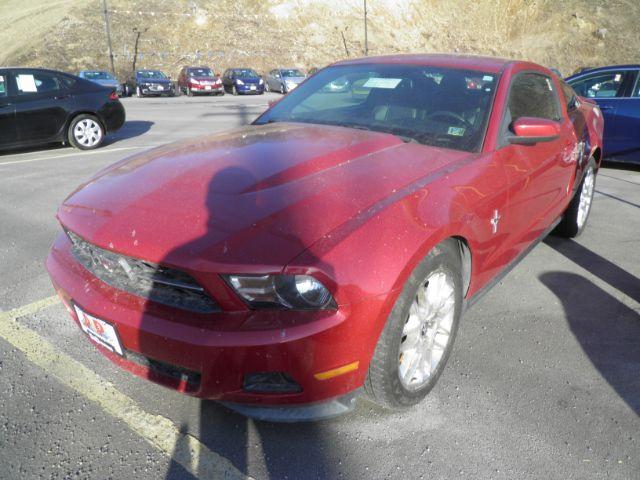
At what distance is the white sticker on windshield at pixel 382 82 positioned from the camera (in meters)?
3.45

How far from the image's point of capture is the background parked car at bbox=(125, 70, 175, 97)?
2497cm

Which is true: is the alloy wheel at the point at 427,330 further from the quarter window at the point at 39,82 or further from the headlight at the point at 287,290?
the quarter window at the point at 39,82

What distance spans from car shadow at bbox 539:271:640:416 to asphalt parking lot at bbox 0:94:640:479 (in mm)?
11

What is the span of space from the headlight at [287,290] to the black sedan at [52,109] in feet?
27.5

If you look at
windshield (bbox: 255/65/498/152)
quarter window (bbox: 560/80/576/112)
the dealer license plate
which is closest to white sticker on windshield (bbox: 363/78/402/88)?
windshield (bbox: 255/65/498/152)

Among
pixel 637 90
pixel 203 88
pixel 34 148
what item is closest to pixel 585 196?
pixel 637 90

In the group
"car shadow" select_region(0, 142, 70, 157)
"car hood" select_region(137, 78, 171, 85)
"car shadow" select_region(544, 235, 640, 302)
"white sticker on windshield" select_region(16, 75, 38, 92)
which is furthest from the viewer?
"car hood" select_region(137, 78, 171, 85)

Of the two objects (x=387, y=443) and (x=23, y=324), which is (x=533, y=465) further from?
(x=23, y=324)

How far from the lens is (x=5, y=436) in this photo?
7.50ft

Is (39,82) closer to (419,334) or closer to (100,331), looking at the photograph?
(100,331)

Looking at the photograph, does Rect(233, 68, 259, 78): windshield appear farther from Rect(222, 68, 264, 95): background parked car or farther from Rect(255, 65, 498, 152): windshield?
Rect(255, 65, 498, 152): windshield

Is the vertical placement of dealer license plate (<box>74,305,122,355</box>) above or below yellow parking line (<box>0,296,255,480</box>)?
above

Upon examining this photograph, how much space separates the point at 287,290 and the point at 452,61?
231 cm

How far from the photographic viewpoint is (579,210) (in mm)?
4766
